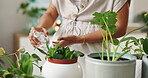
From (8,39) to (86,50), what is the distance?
1862mm

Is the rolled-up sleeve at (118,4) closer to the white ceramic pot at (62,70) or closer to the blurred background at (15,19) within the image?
the white ceramic pot at (62,70)

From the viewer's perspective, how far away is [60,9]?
1.35 metres

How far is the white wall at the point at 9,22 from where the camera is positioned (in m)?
2.84

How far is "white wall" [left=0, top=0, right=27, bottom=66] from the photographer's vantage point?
2.84 m

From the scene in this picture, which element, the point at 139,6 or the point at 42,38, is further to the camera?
the point at 139,6

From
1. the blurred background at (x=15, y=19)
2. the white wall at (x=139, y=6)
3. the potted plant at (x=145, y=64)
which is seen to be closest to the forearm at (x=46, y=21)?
the potted plant at (x=145, y=64)

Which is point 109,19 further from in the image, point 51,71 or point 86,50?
point 86,50

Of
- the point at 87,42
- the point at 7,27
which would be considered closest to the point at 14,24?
the point at 7,27

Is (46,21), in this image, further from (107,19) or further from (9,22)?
(9,22)

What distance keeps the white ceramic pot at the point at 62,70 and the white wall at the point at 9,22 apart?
7.45ft

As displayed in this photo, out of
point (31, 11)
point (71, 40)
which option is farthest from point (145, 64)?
point (31, 11)

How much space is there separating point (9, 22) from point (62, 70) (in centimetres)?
234

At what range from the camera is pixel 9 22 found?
9.50ft

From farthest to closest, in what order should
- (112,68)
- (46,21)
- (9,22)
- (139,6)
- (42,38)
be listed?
1. (139,6)
2. (9,22)
3. (46,21)
4. (42,38)
5. (112,68)
